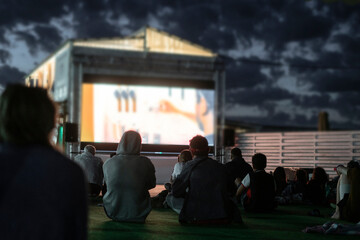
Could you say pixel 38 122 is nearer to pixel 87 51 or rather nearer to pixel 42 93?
pixel 42 93

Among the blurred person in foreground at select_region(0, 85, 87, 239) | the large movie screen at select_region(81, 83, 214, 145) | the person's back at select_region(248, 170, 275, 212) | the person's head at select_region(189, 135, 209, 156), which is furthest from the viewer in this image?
the large movie screen at select_region(81, 83, 214, 145)

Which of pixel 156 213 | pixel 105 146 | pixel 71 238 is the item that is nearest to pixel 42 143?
pixel 71 238

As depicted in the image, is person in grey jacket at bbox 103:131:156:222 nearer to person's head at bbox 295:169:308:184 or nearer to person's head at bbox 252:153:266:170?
person's head at bbox 252:153:266:170

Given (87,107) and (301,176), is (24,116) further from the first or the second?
(87,107)

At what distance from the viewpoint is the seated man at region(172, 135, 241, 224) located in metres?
5.46

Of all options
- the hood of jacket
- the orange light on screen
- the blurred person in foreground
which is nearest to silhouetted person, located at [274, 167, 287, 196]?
the hood of jacket

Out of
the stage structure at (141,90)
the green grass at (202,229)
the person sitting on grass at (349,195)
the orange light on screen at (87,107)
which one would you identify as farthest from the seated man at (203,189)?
the orange light on screen at (87,107)

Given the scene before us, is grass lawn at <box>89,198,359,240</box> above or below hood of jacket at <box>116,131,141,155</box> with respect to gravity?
below

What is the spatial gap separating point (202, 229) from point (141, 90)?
1325 cm

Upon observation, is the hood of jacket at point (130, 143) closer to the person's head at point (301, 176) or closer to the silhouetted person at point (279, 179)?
the silhouetted person at point (279, 179)

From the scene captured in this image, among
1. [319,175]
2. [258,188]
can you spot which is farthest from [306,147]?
[258,188]

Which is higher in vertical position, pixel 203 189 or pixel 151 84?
pixel 151 84

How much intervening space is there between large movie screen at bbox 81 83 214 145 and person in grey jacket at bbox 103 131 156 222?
11585 millimetres

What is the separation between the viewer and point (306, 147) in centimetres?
1950
